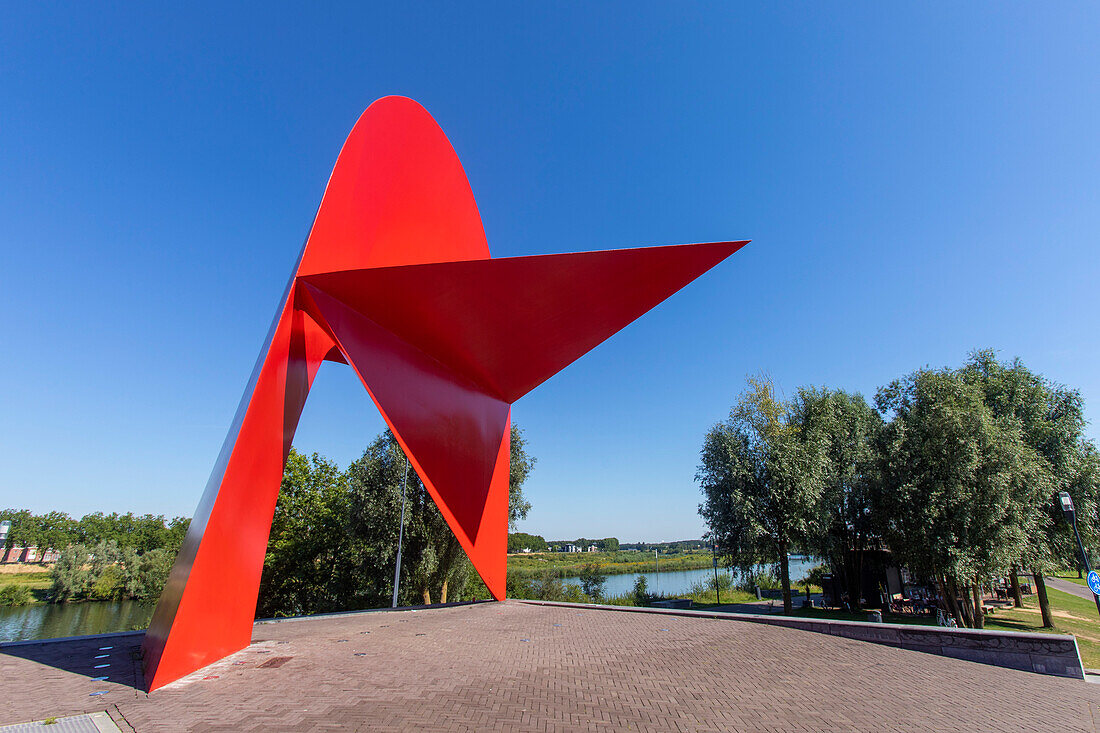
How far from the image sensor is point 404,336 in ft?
33.0

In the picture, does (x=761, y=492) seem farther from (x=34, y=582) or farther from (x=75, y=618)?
(x=34, y=582)

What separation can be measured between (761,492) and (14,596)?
51.4 meters

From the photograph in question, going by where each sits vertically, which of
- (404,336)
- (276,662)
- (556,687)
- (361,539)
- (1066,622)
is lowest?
(1066,622)

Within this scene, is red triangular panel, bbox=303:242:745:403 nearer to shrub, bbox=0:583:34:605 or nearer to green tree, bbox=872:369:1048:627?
green tree, bbox=872:369:1048:627

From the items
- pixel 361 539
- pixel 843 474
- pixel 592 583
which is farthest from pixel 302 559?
pixel 843 474

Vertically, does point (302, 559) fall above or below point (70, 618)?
above

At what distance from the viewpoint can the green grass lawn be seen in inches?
1441

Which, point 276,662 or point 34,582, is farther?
point 34,582

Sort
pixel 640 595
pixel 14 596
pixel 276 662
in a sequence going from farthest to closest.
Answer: pixel 14 596
pixel 640 595
pixel 276 662

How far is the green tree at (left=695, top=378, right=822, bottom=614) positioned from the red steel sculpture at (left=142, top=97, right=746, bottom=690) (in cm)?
1021

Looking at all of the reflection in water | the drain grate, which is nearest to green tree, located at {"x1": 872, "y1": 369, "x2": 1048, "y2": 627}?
the drain grate

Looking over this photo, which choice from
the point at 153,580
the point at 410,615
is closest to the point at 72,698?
the point at 410,615

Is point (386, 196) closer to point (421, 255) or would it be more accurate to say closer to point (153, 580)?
point (421, 255)

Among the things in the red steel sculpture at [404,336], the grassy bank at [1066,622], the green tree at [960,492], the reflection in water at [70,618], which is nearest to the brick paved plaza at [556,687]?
the red steel sculpture at [404,336]
